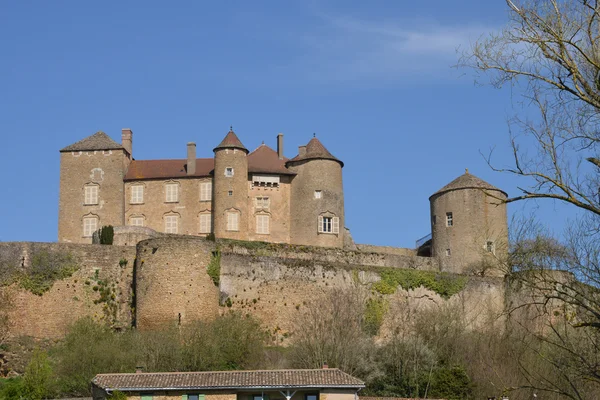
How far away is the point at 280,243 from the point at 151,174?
26.1 ft

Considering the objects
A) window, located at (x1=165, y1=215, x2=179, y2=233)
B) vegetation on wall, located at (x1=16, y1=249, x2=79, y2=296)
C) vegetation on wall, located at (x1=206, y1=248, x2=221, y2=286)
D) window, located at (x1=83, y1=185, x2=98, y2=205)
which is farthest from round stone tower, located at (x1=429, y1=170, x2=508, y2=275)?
vegetation on wall, located at (x1=16, y1=249, x2=79, y2=296)

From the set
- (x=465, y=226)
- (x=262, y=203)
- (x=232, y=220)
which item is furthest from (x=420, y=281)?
(x=232, y=220)

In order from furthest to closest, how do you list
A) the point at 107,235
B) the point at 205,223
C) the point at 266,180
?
the point at 266,180 → the point at 205,223 → the point at 107,235

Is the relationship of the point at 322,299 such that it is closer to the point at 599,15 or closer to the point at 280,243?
the point at 280,243

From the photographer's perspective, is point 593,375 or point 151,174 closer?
point 593,375

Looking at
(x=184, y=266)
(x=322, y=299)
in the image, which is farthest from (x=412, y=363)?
(x=184, y=266)

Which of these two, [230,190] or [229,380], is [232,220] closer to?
[230,190]

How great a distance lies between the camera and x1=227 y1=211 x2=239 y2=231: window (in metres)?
48.4

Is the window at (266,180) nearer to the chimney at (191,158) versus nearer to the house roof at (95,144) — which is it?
the chimney at (191,158)

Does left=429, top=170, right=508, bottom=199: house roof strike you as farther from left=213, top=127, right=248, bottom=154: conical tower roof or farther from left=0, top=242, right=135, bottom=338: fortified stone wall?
left=0, top=242, right=135, bottom=338: fortified stone wall

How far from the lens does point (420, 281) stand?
153ft

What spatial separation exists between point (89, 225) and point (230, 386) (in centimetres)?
1994

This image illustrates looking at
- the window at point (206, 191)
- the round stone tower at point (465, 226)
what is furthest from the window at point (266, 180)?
the round stone tower at point (465, 226)

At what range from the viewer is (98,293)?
4131 centimetres
